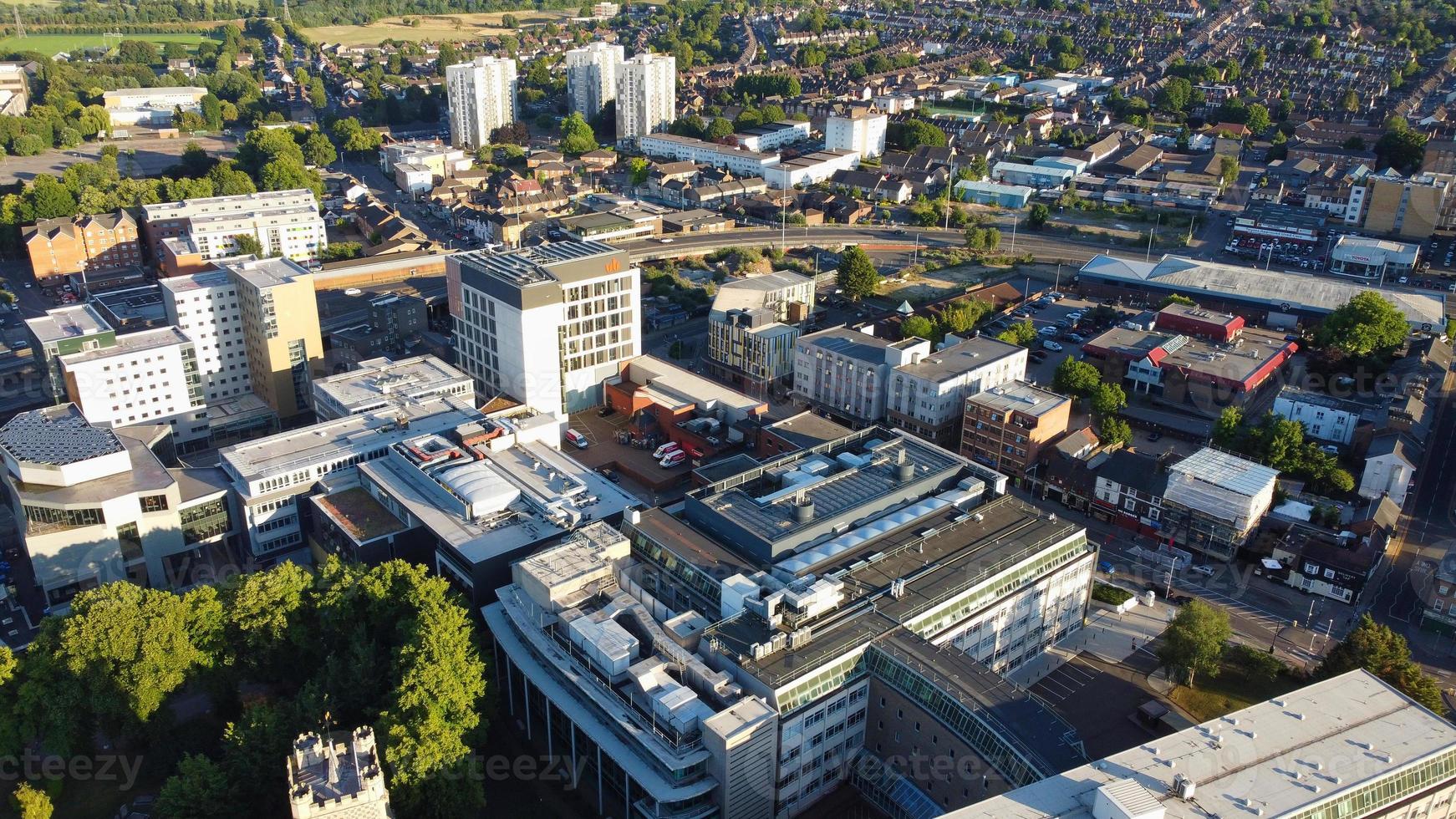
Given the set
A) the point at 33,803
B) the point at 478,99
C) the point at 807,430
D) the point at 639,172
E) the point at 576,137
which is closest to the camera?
the point at 33,803

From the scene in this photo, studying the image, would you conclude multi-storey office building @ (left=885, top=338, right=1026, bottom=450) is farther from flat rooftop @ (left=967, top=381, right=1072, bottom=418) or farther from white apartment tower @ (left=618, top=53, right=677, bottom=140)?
white apartment tower @ (left=618, top=53, right=677, bottom=140)

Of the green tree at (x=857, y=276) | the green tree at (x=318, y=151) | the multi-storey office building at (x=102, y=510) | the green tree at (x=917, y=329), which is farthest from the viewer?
the green tree at (x=318, y=151)

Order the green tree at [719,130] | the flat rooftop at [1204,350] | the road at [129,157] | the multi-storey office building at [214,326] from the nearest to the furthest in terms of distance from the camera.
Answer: the multi-storey office building at [214,326]
the flat rooftop at [1204,350]
the road at [129,157]
the green tree at [719,130]

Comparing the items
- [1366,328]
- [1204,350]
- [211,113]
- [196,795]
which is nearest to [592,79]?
[211,113]

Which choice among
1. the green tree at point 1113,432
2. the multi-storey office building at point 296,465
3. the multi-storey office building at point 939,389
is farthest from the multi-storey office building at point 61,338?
the green tree at point 1113,432

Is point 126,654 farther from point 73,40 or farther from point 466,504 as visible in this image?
point 73,40

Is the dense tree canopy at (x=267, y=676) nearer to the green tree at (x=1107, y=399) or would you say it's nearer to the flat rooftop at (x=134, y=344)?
the flat rooftop at (x=134, y=344)

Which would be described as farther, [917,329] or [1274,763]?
[917,329]
